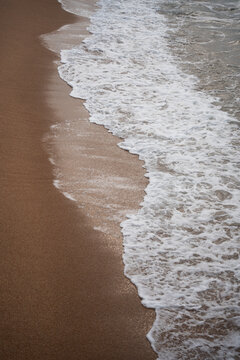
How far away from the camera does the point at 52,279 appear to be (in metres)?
2.78

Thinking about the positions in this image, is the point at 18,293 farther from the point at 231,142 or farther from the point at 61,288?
the point at 231,142

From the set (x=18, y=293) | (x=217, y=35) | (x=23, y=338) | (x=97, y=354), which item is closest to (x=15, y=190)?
(x=18, y=293)

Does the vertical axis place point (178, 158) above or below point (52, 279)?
above

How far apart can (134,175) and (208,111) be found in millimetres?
2253

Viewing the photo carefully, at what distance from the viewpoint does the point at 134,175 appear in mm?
4152

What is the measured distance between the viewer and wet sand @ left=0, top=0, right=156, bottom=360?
7.81ft

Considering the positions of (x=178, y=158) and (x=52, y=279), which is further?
(x=178, y=158)

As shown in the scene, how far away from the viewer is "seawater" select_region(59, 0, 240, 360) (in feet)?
8.73

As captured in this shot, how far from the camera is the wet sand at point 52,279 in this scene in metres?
2.38

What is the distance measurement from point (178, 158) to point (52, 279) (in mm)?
2263

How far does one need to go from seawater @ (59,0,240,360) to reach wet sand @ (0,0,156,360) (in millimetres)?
182

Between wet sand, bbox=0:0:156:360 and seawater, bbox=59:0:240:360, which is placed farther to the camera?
seawater, bbox=59:0:240:360

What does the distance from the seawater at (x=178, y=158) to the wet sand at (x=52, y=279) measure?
0.60 ft

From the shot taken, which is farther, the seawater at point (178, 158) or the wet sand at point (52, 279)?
the seawater at point (178, 158)
